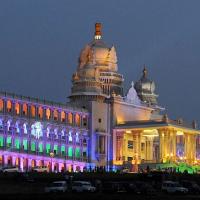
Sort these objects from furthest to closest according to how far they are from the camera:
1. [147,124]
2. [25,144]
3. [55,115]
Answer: [147,124], [55,115], [25,144]

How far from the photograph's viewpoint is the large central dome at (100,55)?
512ft

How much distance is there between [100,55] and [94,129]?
22770 millimetres

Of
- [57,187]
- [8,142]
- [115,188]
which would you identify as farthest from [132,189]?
[8,142]

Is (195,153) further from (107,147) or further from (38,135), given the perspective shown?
(38,135)

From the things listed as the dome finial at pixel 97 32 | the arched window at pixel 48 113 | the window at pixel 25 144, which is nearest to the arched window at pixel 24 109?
the window at pixel 25 144

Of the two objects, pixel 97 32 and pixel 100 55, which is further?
pixel 97 32

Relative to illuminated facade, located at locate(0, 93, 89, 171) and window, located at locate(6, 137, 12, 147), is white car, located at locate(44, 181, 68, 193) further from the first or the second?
window, located at locate(6, 137, 12, 147)


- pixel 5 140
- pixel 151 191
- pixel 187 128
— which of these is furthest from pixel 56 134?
pixel 151 191

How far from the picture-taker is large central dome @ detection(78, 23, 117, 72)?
15600 cm

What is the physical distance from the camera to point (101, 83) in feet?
500

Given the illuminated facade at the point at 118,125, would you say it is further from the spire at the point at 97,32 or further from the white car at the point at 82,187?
the white car at the point at 82,187

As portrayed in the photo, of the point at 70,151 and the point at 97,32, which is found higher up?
the point at 97,32

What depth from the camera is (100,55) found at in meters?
158

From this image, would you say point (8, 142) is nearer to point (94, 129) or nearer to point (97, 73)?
point (94, 129)
